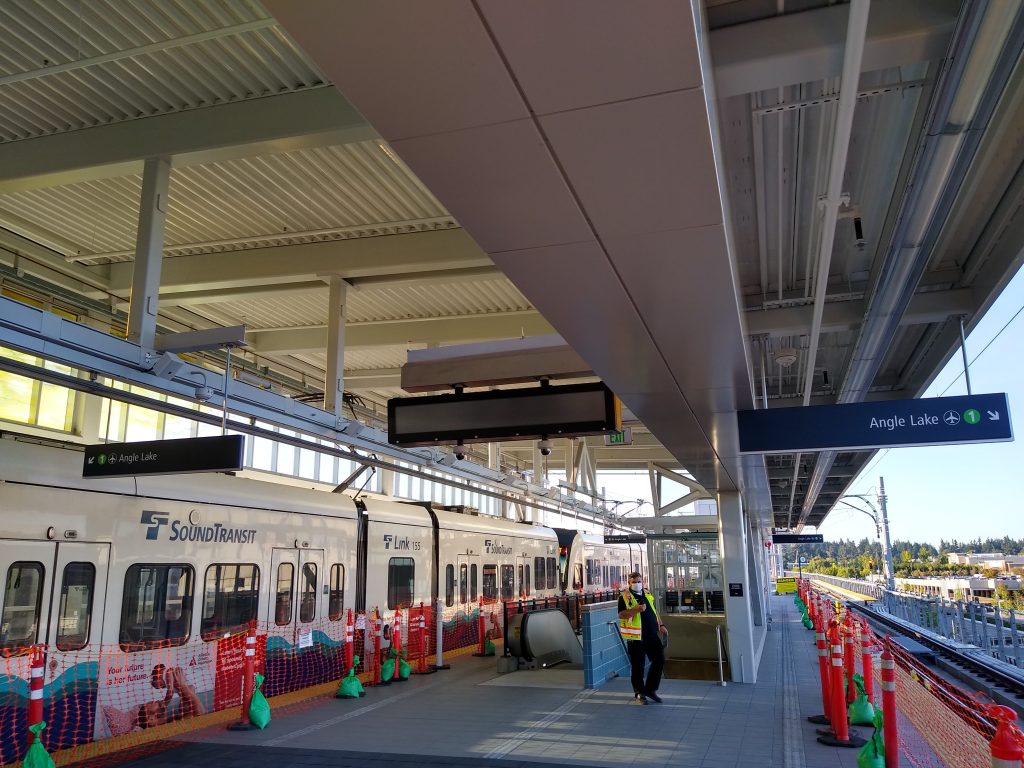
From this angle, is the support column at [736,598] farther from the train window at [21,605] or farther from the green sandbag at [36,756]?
the train window at [21,605]

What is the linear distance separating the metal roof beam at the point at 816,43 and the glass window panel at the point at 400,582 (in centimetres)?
1106

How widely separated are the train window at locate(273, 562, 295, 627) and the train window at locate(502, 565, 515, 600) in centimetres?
852

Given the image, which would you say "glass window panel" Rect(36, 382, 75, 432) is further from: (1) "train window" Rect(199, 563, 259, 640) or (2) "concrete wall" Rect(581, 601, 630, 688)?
(2) "concrete wall" Rect(581, 601, 630, 688)

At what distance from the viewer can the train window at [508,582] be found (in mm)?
18594

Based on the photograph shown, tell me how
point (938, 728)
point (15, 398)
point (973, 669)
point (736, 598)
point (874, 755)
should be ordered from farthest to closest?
1. point (15, 398)
2. point (973, 669)
3. point (736, 598)
4. point (938, 728)
5. point (874, 755)

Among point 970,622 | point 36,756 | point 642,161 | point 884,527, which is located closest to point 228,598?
point 36,756

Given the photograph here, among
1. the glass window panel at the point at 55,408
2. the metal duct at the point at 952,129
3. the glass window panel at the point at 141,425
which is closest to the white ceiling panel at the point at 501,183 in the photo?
the metal duct at the point at 952,129

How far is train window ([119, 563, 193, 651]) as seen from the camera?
26.4 ft

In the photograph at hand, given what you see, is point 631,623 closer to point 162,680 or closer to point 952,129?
point 162,680

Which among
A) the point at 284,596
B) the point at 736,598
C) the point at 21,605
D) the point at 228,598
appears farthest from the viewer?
the point at 736,598

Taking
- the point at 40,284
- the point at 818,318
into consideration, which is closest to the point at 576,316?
the point at 818,318

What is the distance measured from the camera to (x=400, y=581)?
45.0ft

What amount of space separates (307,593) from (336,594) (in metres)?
0.80

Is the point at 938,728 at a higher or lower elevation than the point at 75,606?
lower
